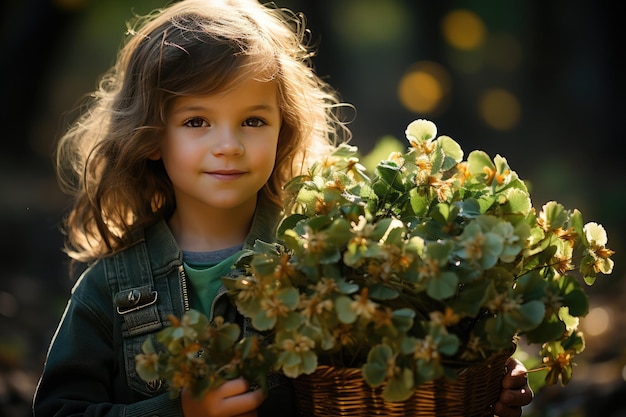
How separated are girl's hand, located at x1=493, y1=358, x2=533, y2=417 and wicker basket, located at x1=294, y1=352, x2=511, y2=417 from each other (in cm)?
12

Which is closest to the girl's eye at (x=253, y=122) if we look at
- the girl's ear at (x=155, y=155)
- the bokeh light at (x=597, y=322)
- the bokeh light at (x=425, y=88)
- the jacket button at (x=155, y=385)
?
the girl's ear at (x=155, y=155)

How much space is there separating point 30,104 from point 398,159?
10.4ft

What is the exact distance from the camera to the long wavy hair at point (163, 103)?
2055mm

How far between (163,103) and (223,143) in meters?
0.19

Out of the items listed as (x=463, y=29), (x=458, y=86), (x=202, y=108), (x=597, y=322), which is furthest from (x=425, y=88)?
(x=202, y=108)

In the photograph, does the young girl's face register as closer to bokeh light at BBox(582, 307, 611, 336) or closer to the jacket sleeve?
the jacket sleeve

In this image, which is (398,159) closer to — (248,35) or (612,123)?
(248,35)

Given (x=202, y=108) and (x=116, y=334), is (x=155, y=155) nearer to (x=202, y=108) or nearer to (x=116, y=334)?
(x=202, y=108)

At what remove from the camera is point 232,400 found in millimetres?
1693

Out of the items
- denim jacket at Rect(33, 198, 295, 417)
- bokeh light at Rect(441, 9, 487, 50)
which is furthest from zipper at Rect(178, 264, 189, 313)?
bokeh light at Rect(441, 9, 487, 50)

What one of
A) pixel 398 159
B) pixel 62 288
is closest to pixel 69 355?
pixel 398 159

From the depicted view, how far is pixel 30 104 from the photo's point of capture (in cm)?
457

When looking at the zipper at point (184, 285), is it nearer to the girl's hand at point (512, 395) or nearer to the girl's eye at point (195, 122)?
the girl's eye at point (195, 122)

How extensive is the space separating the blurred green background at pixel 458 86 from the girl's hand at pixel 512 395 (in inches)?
122
